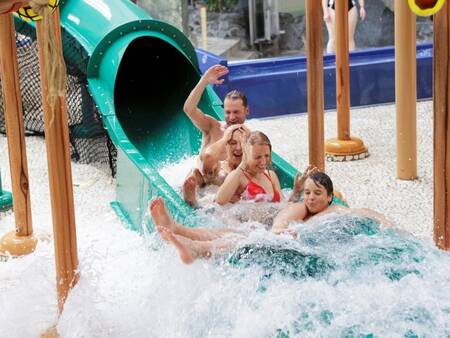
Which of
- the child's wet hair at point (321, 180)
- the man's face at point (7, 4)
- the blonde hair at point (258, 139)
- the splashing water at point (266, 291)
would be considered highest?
the man's face at point (7, 4)

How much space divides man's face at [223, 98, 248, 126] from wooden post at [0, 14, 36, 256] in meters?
0.97

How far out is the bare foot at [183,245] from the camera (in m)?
2.77

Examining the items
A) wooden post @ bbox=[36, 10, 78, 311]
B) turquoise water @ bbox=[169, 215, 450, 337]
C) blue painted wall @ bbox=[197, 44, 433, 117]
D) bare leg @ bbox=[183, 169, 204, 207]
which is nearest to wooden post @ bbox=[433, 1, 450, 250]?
turquoise water @ bbox=[169, 215, 450, 337]

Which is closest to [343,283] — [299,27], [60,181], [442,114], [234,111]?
[442,114]

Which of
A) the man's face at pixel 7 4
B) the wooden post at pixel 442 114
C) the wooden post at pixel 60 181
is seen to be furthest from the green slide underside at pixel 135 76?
the man's face at pixel 7 4

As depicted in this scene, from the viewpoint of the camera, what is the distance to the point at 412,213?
4.24m

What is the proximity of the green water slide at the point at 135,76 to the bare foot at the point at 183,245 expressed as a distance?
1.30 meters

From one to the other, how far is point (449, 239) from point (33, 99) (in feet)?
11.7

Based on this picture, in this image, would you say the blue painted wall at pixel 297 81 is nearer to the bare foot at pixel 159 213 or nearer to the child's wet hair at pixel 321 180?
the child's wet hair at pixel 321 180

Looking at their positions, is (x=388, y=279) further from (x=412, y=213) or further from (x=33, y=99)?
(x=33, y=99)

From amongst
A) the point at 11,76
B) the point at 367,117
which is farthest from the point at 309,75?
the point at 367,117

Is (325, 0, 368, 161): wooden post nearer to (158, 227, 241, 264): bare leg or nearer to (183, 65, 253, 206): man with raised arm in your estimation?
(183, 65, 253, 206): man with raised arm

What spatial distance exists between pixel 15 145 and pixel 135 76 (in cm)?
179

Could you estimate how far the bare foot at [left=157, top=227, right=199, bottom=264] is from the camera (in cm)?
277
